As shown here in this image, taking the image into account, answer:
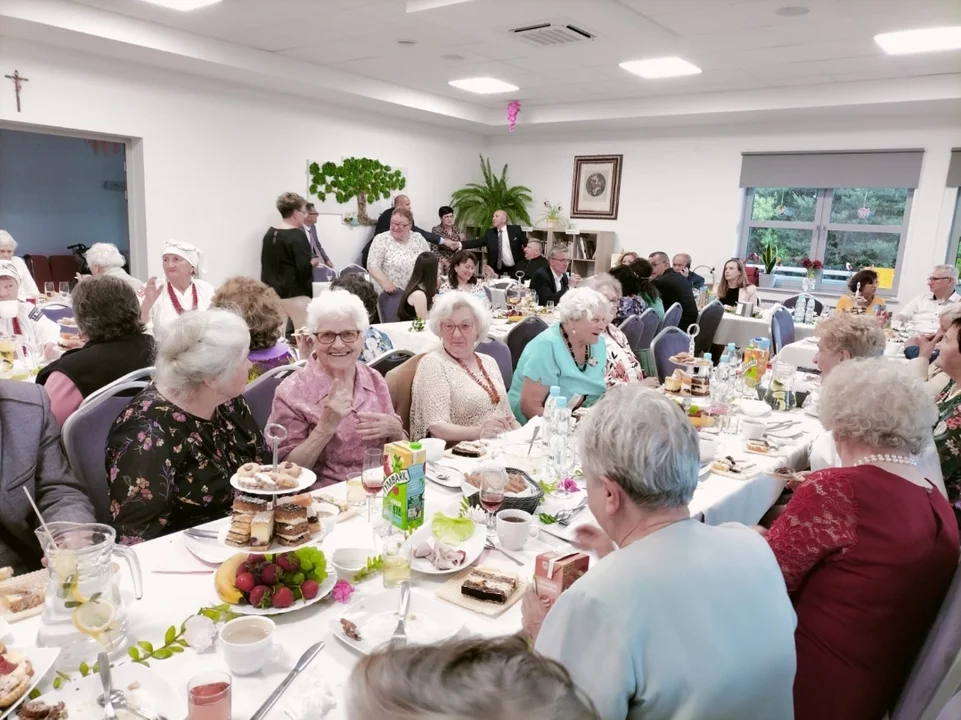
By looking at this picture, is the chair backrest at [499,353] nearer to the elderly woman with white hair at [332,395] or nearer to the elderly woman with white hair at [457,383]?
the elderly woman with white hair at [457,383]

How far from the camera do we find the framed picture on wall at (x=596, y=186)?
10.3 meters

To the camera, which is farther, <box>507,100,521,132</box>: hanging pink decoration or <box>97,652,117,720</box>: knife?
<box>507,100,521,132</box>: hanging pink decoration

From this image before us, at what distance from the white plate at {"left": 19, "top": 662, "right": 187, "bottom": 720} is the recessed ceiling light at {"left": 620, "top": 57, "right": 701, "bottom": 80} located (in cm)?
698

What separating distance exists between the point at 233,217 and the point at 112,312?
5.75 meters

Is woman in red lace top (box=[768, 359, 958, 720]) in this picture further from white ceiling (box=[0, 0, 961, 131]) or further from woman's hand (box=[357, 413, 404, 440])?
white ceiling (box=[0, 0, 961, 131])

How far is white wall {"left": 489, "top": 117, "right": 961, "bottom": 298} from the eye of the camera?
8086 mm

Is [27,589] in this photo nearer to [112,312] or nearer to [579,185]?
[112,312]

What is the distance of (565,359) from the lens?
3.45m

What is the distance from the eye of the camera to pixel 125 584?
4.87 ft

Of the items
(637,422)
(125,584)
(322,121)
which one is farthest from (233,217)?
(637,422)

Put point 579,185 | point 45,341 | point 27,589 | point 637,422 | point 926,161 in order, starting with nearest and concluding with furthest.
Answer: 1. point 637,422
2. point 27,589
3. point 45,341
4. point 926,161
5. point 579,185

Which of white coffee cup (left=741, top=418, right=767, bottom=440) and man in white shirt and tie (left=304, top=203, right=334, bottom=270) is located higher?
man in white shirt and tie (left=304, top=203, right=334, bottom=270)

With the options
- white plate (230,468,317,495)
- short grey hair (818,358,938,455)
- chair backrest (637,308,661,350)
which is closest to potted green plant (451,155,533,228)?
chair backrest (637,308,661,350)

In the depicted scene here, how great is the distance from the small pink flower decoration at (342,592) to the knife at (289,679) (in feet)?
0.49
